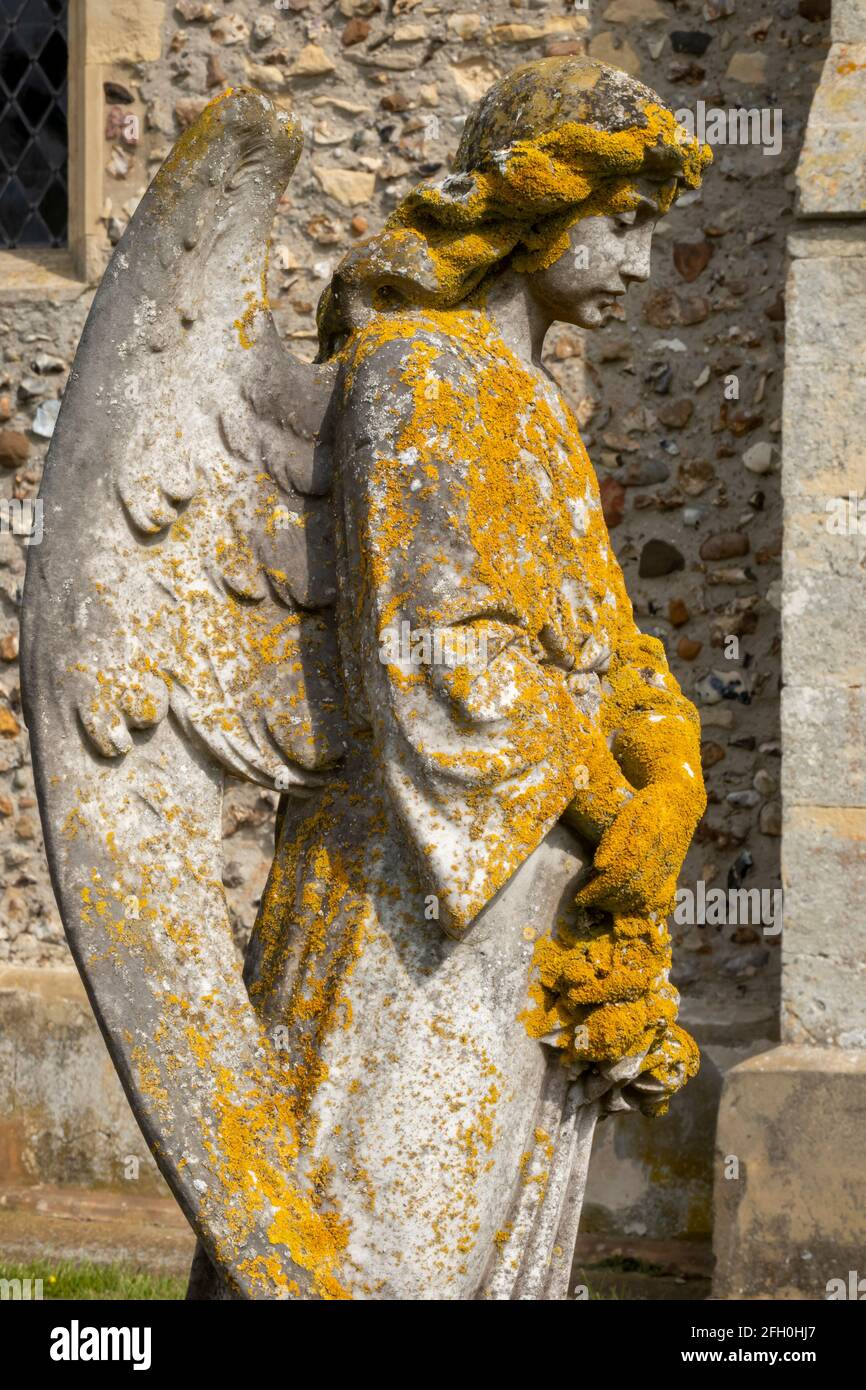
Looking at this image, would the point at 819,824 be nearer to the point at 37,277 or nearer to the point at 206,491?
the point at 206,491

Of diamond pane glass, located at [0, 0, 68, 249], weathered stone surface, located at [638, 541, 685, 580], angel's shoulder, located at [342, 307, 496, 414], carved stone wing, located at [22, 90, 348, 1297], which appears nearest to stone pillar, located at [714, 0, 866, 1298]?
weathered stone surface, located at [638, 541, 685, 580]

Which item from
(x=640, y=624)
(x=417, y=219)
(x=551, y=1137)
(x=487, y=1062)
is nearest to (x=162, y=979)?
Result: (x=487, y=1062)

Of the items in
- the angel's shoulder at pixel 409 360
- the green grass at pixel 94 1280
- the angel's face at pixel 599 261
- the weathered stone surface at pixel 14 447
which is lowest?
the green grass at pixel 94 1280

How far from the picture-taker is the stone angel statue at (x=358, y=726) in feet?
7.91

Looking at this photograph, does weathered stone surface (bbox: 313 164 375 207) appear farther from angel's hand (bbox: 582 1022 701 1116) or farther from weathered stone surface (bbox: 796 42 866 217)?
angel's hand (bbox: 582 1022 701 1116)

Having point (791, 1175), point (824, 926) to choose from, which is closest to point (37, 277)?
point (824, 926)

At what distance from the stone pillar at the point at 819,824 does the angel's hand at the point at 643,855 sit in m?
2.18

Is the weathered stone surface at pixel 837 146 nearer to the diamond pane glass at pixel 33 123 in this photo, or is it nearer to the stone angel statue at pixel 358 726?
the stone angel statue at pixel 358 726

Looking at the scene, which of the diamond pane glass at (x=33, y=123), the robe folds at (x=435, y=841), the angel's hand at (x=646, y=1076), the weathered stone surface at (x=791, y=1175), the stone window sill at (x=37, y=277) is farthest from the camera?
the diamond pane glass at (x=33, y=123)

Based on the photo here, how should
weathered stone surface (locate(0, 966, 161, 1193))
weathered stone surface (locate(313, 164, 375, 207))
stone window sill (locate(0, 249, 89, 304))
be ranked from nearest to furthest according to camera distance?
weathered stone surface (locate(0, 966, 161, 1193)) < weathered stone surface (locate(313, 164, 375, 207)) < stone window sill (locate(0, 249, 89, 304))

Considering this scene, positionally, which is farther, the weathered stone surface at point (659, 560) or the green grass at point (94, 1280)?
the weathered stone surface at point (659, 560)

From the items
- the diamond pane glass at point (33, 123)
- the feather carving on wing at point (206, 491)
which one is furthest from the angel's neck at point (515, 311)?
the diamond pane glass at point (33, 123)

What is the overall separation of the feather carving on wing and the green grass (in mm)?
3031

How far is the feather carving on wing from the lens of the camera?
2441mm
